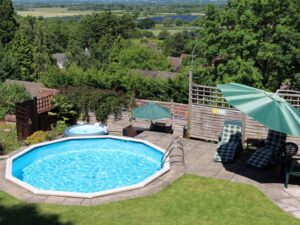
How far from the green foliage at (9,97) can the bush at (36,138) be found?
4.62 meters

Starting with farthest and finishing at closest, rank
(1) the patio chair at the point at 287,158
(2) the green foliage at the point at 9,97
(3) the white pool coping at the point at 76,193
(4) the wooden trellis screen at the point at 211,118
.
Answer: (2) the green foliage at the point at 9,97 < (4) the wooden trellis screen at the point at 211,118 < (1) the patio chair at the point at 287,158 < (3) the white pool coping at the point at 76,193

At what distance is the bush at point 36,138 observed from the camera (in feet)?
48.9

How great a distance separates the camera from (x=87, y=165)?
1398 cm

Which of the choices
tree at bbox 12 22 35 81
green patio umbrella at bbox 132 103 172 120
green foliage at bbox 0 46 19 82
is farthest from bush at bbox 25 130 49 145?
tree at bbox 12 22 35 81

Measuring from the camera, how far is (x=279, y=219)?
8.67 m

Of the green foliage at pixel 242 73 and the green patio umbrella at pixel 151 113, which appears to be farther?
the green foliage at pixel 242 73

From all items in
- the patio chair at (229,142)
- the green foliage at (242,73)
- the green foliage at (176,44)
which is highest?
the green foliage at (242,73)

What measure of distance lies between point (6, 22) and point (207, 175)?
211ft

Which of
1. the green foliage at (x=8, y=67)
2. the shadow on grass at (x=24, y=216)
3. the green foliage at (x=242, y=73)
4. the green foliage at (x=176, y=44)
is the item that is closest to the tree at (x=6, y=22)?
the green foliage at (x=8, y=67)

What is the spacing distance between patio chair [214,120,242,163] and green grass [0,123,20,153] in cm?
797

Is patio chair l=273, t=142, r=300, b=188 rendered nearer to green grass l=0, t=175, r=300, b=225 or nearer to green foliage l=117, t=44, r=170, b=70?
green grass l=0, t=175, r=300, b=225

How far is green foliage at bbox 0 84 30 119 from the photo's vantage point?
1947 centimetres

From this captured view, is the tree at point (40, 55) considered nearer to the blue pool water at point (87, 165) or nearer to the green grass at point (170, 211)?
the blue pool water at point (87, 165)

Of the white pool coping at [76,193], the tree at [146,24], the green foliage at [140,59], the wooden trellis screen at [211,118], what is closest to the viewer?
the white pool coping at [76,193]
